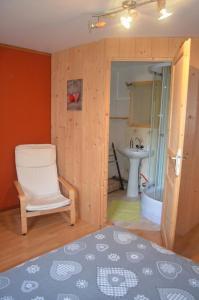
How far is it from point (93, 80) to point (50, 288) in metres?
2.29

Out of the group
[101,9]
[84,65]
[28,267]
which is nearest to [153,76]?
[84,65]

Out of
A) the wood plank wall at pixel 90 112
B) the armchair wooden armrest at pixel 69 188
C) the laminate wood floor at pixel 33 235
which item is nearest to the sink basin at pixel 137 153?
the wood plank wall at pixel 90 112

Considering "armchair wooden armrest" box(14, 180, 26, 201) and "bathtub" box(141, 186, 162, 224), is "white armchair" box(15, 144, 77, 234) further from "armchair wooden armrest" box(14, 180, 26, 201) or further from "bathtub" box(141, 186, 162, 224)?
"bathtub" box(141, 186, 162, 224)

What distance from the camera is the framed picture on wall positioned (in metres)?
3.14

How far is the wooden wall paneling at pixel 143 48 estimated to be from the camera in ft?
8.95

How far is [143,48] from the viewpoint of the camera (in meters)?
2.75

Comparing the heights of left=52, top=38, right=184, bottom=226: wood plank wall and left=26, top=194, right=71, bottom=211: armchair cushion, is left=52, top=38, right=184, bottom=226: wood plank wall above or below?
above

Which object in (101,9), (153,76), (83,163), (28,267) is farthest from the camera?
(153,76)

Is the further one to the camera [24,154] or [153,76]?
[153,76]

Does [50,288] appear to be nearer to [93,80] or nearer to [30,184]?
[30,184]

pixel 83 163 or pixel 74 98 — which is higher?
A: pixel 74 98

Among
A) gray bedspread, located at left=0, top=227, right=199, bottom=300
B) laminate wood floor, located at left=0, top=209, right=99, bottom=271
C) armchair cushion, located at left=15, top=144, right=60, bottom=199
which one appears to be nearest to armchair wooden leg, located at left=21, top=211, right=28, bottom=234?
laminate wood floor, located at left=0, top=209, right=99, bottom=271

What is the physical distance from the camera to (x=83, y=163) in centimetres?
320

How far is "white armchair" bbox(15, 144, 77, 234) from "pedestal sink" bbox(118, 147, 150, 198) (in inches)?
46.2
